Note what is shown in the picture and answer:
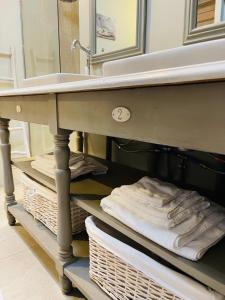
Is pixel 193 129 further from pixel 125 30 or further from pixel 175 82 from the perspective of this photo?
pixel 125 30

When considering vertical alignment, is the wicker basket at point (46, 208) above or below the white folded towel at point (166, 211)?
below

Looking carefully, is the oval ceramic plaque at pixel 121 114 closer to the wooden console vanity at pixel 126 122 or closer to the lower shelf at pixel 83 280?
the wooden console vanity at pixel 126 122

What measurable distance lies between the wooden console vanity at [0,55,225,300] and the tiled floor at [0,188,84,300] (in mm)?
108

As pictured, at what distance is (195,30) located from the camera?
2.94ft

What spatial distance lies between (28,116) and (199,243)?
0.77m

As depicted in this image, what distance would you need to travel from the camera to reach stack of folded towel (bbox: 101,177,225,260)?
52cm

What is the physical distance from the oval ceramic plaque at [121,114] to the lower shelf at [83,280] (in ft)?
1.84

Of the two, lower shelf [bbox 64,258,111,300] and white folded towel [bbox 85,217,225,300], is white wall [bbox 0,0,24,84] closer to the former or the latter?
lower shelf [bbox 64,258,111,300]

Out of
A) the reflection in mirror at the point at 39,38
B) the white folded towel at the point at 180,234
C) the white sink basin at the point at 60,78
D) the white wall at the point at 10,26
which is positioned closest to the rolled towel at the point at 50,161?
the white sink basin at the point at 60,78

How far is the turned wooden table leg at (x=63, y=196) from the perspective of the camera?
787 mm

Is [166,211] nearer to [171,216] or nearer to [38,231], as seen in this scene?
[171,216]

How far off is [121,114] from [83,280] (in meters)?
0.60

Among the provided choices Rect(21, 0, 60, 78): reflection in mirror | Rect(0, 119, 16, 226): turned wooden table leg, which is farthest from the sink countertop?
Rect(21, 0, 60, 78): reflection in mirror

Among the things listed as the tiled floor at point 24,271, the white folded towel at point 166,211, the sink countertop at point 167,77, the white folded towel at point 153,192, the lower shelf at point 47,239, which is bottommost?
the tiled floor at point 24,271
